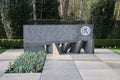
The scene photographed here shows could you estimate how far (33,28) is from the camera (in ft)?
66.7

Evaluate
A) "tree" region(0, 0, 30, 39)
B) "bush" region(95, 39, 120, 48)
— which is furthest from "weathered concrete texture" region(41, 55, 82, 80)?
"tree" region(0, 0, 30, 39)

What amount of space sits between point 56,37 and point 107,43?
7.13 meters

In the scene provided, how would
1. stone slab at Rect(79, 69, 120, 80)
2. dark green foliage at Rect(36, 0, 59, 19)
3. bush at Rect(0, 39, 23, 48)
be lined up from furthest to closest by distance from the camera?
1. dark green foliage at Rect(36, 0, 59, 19)
2. bush at Rect(0, 39, 23, 48)
3. stone slab at Rect(79, 69, 120, 80)

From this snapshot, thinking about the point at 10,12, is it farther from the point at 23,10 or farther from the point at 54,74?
the point at 54,74

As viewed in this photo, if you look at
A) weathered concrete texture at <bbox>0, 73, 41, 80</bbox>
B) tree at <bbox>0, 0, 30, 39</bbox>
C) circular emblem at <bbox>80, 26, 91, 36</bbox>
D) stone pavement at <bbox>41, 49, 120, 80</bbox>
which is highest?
tree at <bbox>0, 0, 30, 39</bbox>

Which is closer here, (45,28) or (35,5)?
(45,28)

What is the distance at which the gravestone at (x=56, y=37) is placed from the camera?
20328 millimetres

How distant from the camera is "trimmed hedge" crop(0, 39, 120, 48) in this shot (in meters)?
25.6

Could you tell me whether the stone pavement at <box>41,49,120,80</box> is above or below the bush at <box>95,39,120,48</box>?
above

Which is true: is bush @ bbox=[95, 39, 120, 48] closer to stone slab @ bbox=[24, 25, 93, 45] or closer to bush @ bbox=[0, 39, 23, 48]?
bush @ bbox=[0, 39, 23, 48]

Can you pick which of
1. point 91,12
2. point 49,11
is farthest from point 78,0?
point 91,12

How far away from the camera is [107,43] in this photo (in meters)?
26.5

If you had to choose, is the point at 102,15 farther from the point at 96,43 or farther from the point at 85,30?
the point at 85,30

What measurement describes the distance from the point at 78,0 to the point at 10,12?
34429 millimetres
